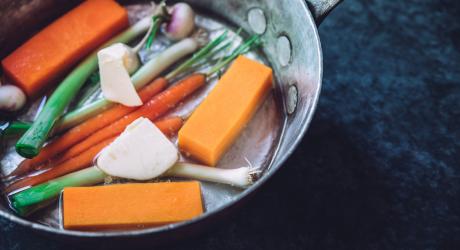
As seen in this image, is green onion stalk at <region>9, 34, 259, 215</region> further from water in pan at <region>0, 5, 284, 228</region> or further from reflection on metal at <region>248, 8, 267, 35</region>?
reflection on metal at <region>248, 8, 267, 35</region>

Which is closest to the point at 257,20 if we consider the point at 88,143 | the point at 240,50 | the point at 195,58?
the point at 240,50

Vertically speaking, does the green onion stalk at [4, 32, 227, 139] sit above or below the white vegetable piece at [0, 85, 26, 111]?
below

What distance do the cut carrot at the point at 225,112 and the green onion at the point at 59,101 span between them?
1.03ft

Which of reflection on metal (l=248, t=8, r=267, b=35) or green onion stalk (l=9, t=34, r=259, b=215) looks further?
reflection on metal (l=248, t=8, r=267, b=35)

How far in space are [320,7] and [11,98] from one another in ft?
2.53

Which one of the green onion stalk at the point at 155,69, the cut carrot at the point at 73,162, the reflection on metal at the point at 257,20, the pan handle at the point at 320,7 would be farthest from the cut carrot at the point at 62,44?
the pan handle at the point at 320,7

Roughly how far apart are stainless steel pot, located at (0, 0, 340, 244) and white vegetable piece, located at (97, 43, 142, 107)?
28 centimetres

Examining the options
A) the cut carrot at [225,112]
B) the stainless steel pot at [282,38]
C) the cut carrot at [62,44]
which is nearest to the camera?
the stainless steel pot at [282,38]

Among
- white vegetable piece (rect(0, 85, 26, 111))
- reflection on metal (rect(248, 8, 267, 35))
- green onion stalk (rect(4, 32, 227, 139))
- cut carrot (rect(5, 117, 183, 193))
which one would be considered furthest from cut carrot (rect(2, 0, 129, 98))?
reflection on metal (rect(248, 8, 267, 35))

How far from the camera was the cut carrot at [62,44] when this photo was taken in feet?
4.23

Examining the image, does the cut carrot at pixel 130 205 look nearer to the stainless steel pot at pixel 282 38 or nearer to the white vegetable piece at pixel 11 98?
the stainless steel pot at pixel 282 38

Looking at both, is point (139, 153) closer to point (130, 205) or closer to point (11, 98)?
point (130, 205)

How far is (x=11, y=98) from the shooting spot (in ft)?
4.10

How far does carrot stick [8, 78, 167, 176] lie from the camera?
1195 mm
